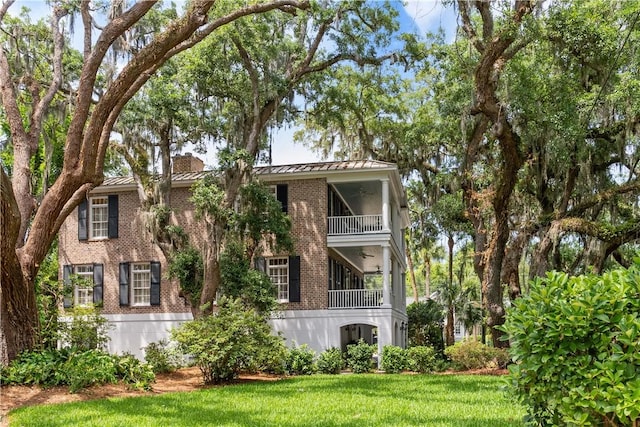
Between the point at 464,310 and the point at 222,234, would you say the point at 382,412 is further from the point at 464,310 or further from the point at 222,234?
the point at 464,310

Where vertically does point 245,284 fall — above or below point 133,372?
above

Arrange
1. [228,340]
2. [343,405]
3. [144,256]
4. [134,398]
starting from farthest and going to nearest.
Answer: [144,256] → [228,340] → [134,398] → [343,405]

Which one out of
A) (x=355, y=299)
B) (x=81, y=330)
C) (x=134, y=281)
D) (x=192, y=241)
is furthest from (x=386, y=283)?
(x=81, y=330)

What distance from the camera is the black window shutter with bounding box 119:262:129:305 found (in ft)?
76.6

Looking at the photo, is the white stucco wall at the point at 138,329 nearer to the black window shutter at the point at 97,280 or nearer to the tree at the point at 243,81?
the black window shutter at the point at 97,280

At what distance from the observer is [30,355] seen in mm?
12656

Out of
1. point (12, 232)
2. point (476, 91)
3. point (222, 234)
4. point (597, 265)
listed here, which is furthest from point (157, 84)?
point (597, 265)

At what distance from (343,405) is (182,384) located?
246 inches

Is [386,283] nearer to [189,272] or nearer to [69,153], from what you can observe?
[189,272]

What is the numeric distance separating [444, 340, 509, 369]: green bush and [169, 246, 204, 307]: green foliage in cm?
808

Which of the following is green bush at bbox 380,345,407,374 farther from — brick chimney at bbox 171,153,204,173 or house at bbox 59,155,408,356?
brick chimney at bbox 171,153,204,173

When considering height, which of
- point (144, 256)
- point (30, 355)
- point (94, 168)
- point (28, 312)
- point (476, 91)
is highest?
point (476, 91)

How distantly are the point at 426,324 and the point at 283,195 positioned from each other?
35.0 ft

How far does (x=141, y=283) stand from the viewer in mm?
23578
